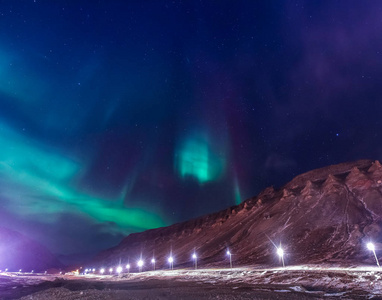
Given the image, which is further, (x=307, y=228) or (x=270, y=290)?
(x=307, y=228)

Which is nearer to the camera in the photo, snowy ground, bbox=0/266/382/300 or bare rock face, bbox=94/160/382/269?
snowy ground, bbox=0/266/382/300

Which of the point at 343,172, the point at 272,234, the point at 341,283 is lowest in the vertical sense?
the point at 341,283

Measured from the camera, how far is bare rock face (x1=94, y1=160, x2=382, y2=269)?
76.9 metres

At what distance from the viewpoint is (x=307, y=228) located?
94.4m

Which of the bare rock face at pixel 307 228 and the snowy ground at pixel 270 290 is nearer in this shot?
the snowy ground at pixel 270 290

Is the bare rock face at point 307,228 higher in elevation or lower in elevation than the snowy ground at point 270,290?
higher

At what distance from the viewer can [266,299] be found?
23.8 meters

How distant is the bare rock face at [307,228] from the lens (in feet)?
252

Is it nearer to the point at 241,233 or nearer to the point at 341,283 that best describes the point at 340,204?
the point at 241,233

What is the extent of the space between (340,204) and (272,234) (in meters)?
29.4

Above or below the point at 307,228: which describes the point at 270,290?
below

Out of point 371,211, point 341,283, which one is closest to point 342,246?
point 371,211

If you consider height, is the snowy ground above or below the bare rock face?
below

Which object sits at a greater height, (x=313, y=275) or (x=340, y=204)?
(x=340, y=204)
